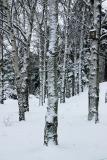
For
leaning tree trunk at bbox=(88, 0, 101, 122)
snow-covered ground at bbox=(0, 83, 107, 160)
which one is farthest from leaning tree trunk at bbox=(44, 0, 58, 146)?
leaning tree trunk at bbox=(88, 0, 101, 122)

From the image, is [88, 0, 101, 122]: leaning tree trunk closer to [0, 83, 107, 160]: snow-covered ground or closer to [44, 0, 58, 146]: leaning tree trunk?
[0, 83, 107, 160]: snow-covered ground

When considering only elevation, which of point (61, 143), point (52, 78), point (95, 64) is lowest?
point (61, 143)

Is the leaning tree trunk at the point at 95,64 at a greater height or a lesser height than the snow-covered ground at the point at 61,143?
greater

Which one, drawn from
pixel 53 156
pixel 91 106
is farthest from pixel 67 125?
pixel 53 156

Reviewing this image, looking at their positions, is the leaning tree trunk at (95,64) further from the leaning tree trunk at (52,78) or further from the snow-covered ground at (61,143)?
the leaning tree trunk at (52,78)

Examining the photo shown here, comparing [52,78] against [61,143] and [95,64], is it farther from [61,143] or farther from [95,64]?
[95,64]

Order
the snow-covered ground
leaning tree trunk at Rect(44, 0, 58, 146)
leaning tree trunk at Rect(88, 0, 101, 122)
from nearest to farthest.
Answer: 1. the snow-covered ground
2. leaning tree trunk at Rect(44, 0, 58, 146)
3. leaning tree trunk at Rect(88, 0, 101, 122)

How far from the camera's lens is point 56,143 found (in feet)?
27.5

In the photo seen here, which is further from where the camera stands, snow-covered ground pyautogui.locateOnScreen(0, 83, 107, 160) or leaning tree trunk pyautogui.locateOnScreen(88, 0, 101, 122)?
leaning tree trunk pyautogui.locateOnScreen(88, 0, 101, 122)

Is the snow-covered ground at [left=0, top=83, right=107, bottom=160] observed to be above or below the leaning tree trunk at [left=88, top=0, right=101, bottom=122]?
below

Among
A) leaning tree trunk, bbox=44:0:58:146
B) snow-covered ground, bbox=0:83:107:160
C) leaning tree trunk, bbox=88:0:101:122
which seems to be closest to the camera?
snow-covered ground, bbox=0:83:107:160

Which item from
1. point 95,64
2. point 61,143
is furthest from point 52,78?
point 95,64

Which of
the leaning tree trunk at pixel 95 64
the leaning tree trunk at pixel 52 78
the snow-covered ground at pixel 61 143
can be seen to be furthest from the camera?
the leaning tree trunk at pixel 95 64

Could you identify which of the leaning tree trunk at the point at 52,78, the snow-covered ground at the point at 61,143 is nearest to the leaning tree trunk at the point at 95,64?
the snow-covered ground at the point at 61,143
